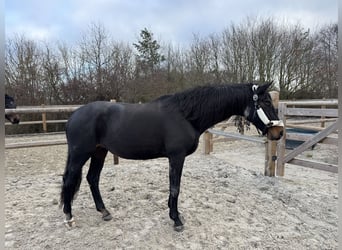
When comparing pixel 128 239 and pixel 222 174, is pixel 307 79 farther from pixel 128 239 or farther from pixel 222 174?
pixel 128 239

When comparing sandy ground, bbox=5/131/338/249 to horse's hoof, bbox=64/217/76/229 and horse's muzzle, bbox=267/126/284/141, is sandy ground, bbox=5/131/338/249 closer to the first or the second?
horse's hoof, bbox=64/217/76/229

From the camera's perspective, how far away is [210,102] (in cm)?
225

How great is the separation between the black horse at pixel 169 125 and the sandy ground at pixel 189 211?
237mm

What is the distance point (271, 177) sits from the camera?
12.5ft

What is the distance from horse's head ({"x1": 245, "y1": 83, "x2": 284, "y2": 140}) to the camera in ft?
7.18

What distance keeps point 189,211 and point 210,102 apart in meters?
1.13

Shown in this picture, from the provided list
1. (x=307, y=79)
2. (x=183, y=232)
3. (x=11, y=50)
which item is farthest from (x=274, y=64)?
(x=183, y=232)

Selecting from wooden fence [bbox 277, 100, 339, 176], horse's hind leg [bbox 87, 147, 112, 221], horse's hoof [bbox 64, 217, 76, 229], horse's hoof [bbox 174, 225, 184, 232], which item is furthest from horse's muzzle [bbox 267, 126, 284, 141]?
horse's hoof [bbox 64, 217, 76, 229]

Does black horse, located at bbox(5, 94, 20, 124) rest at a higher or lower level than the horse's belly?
higher

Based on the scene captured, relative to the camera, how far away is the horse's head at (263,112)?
7.18 ft

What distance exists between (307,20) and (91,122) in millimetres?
15119

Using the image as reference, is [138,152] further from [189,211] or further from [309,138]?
[309,138]

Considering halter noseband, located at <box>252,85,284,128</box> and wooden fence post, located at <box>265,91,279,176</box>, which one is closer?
halter noseband, located at <box>252,85,284,128</box>

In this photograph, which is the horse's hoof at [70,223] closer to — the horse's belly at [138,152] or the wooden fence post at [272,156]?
the horse's belly at [138,152]
